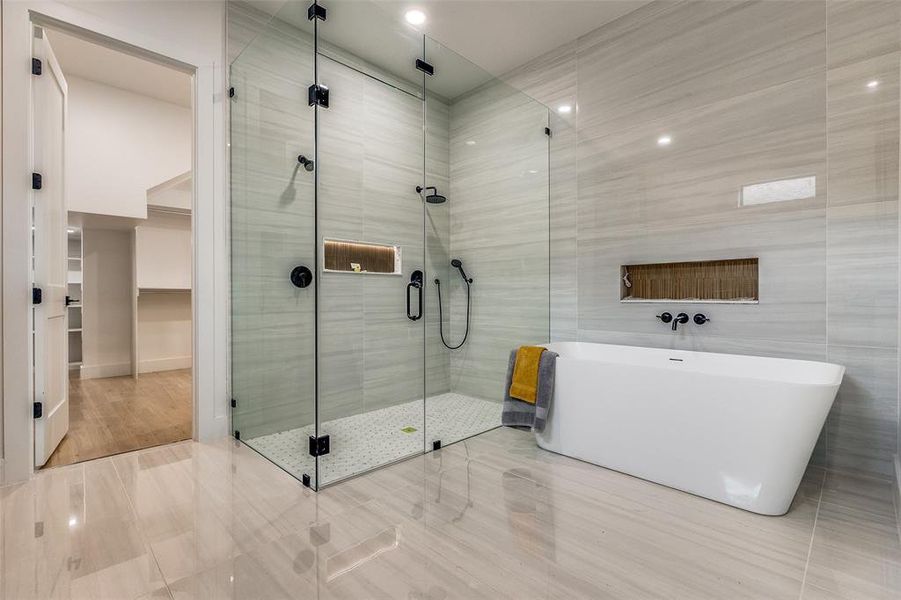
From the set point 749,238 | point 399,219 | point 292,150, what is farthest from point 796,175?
point 292,150

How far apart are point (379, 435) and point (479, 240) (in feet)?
4.68

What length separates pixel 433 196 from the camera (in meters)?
2.68

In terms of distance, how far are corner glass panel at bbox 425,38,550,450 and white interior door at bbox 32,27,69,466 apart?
Answer: 2064 mm

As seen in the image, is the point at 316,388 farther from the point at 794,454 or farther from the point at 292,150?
the point at 794,454

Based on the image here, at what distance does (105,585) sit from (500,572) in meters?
1.29

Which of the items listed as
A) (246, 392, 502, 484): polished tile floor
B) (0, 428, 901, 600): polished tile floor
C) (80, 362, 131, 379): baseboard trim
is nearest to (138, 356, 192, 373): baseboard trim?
(80, 362, 131, 379): baseboard trim

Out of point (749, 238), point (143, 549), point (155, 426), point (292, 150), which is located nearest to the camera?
point (143, 549)

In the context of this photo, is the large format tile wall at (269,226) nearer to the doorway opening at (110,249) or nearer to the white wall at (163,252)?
the doorway opening at (110,249)

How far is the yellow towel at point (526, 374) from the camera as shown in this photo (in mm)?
2607

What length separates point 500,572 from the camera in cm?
146

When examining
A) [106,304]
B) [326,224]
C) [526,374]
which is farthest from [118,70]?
[526,374]

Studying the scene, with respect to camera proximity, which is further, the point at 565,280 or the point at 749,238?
the point at 565,280

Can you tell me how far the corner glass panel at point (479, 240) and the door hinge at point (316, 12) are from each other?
0.73 metres

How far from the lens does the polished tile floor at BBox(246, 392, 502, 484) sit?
2234 millimetres
